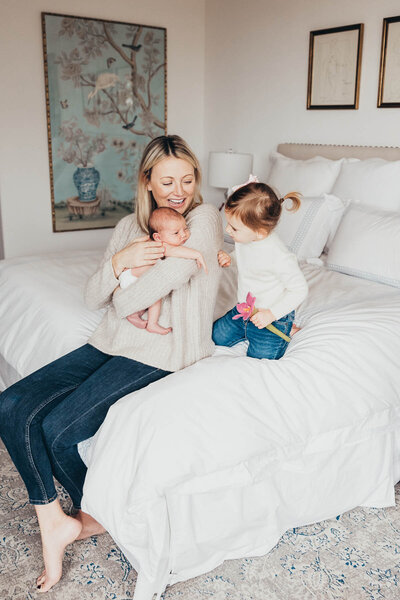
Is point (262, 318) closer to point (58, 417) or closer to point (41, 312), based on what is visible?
point (58, 417)

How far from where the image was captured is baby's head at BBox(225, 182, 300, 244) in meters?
1.70

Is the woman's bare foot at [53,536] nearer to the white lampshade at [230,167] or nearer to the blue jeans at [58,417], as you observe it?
the blue jeans at [58,417]

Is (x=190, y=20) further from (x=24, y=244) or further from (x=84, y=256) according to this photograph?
(x=84, y=256)

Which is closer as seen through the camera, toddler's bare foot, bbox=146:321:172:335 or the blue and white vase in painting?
toddler's bare foot, bbox=146:321:172:335

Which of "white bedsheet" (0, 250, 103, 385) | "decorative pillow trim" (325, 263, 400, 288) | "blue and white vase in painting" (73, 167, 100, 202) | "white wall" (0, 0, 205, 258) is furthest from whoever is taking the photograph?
"blue and white vase in painting" (73, 167, 100, 202)

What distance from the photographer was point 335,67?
11.4 ft

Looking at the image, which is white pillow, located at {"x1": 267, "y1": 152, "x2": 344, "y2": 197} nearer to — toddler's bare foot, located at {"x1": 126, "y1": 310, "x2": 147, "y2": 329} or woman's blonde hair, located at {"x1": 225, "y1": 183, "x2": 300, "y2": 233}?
woman's blonde hair, located at {"x1": 225, "y1": 183, "x2": 300, "y2": 233}

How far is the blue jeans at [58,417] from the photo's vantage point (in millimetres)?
1596

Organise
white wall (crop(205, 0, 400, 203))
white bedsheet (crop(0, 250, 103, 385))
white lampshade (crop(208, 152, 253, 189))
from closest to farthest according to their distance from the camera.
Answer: white bedsheet (crop(0, 250, 103, 385)) < white wall (crop(205, 0, 400, 203)) < white lampshade (crop(208, 152, 253, 189))

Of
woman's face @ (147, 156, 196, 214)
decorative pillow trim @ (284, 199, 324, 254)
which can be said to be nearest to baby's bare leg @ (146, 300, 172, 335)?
woman's face @ (147, 156, 196, 214)

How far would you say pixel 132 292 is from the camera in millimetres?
1713

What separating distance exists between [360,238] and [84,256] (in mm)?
1414

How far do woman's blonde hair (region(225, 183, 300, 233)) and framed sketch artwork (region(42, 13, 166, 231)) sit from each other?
2874mm

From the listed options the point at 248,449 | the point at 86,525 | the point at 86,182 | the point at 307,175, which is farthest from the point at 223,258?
the point at 86,182
